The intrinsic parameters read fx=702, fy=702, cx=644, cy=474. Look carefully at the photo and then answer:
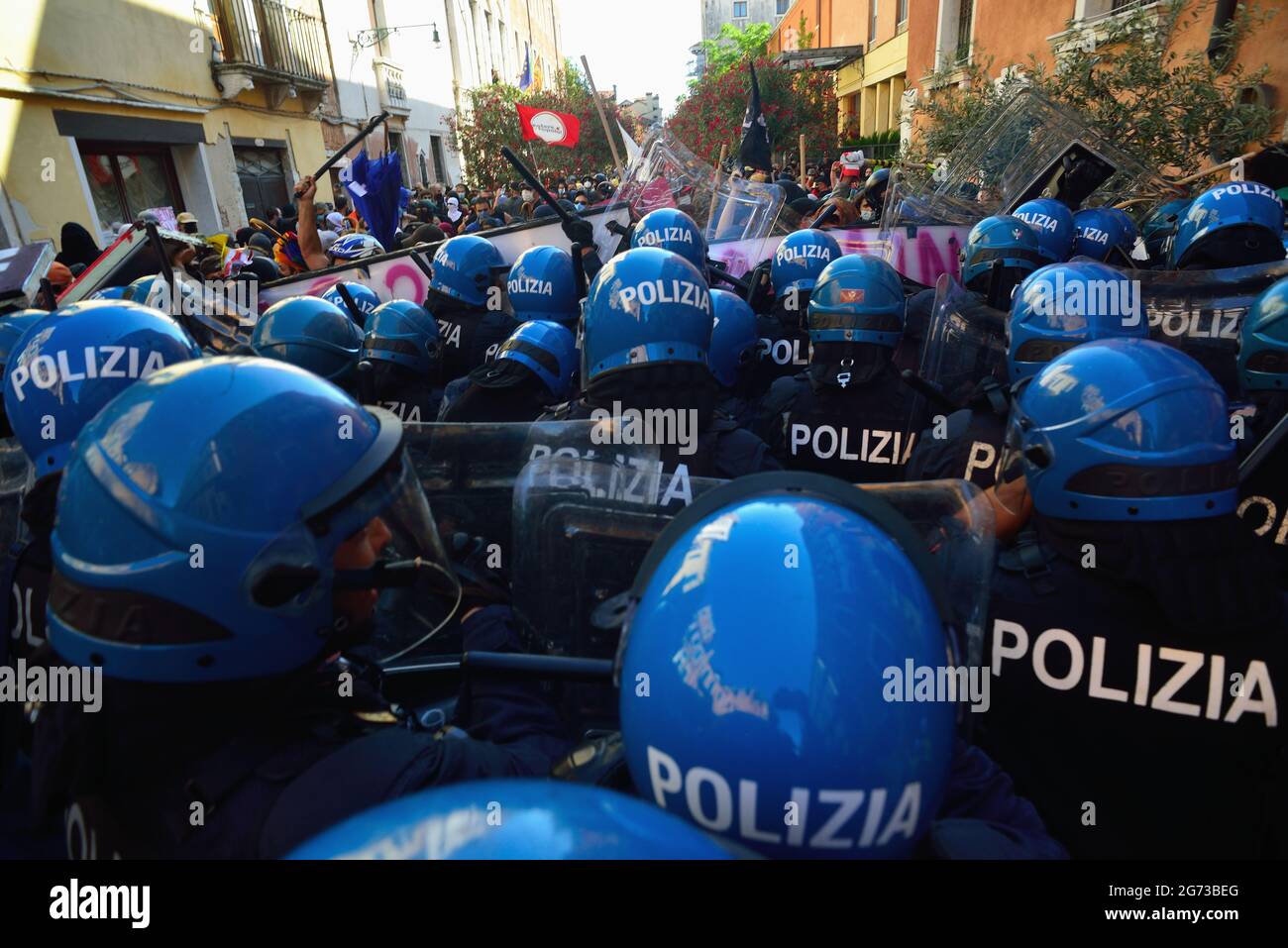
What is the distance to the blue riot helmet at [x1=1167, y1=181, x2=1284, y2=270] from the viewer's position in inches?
178

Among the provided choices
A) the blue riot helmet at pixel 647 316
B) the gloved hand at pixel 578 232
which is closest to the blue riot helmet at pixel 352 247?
the gloved hand at pixel 578 232

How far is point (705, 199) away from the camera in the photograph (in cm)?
739

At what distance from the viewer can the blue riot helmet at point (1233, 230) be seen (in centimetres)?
452

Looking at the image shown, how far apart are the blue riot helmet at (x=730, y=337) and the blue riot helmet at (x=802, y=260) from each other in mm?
797

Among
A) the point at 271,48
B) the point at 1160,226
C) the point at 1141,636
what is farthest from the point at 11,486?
the point at 271,48

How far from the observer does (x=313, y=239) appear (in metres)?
7.59

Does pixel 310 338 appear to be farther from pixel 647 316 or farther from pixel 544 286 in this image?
pixel 647 316

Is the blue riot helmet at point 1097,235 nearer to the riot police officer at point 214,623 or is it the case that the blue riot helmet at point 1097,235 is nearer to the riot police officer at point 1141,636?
the riot police officer at point 1141,636

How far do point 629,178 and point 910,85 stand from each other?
17.9m

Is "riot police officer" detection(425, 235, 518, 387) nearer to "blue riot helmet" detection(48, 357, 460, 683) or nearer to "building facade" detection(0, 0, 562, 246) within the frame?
"building facade" detection(0, 0, 562, 246)

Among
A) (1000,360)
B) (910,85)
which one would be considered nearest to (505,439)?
(1000,360)
